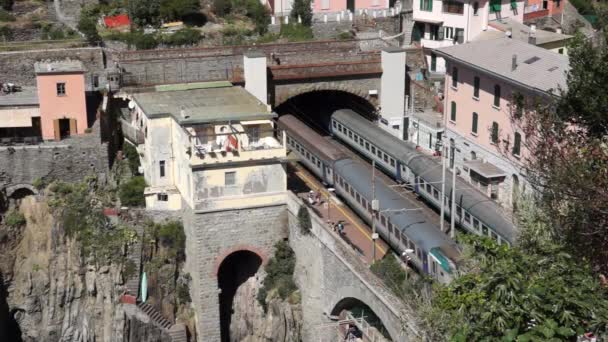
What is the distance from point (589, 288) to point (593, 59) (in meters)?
10.5

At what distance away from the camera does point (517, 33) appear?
6319 cm

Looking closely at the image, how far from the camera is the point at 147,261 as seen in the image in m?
49.5

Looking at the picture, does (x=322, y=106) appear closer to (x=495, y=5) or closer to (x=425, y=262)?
(x=495, y=5)

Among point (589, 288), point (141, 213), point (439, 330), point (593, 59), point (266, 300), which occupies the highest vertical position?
point (593, 59)

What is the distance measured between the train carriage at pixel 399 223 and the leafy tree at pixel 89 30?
67.3ft

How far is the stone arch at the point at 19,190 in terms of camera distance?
5266 cm

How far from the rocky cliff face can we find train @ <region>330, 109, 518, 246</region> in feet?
29.1

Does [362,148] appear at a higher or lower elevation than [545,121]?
lower

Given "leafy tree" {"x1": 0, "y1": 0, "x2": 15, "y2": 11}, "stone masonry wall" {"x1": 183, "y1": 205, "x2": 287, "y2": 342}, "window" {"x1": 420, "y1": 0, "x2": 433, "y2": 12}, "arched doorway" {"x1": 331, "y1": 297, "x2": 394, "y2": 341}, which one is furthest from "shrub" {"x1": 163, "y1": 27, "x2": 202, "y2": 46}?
"arched doorway" {"x1": 331, "y1": 297, "x2": 394, "y2": 341}

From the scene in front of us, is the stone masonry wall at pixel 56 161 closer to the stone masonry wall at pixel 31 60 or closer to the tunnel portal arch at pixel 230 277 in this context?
the stone masonry wall at pixel 31 60

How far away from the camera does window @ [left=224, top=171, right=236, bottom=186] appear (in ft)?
156

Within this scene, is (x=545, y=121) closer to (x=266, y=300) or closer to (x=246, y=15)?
(x=266, y=300)

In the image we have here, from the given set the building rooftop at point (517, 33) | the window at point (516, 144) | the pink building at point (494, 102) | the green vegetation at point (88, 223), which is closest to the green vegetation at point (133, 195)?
the green vegetation at point (88, 223)

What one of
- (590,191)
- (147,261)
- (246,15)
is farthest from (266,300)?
(246,15)
